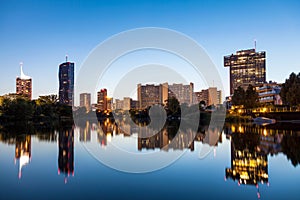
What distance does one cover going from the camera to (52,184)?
29.6ft

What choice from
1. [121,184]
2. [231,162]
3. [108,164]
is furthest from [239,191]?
[108,164]

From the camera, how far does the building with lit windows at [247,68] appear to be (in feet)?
615

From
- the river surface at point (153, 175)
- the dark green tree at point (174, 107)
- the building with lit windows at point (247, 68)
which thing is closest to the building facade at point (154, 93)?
the dark green tree at point (174, 107)

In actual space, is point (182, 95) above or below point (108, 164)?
above

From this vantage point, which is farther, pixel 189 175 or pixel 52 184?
pixel 189 175

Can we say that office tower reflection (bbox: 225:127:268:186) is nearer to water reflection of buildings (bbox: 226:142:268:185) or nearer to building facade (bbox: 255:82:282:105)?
water reflection of buildings (bbox: 226:142:268:185)

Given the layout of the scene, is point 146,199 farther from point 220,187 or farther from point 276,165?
point 276,165

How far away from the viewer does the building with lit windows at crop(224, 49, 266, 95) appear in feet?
615

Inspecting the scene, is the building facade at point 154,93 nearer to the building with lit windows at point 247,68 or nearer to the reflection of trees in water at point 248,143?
the building with lit windows at point 247,68

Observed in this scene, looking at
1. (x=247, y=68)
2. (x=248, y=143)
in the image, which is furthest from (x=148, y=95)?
(x=248, y=143)

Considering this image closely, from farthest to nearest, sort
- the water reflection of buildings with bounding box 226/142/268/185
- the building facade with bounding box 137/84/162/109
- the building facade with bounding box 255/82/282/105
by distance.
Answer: the building facade with bounding box 137/84/162/109 → the building facade with bounding box 255/82/282/105 → the water reflection of buildings with bounding box 226/142/268/185

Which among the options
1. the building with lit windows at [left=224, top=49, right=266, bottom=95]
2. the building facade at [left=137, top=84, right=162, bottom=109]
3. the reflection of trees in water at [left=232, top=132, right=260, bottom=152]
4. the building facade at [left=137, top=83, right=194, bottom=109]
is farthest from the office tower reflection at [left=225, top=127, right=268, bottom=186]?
the building with lit windows at [left=224, top=49, right=266, bottom=95]

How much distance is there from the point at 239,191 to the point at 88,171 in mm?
6008

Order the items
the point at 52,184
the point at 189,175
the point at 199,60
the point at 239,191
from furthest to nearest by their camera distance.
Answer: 1. the point at 199,60
2. the point at 189,175
3. the point at 52,184
4. the point at 239,191
